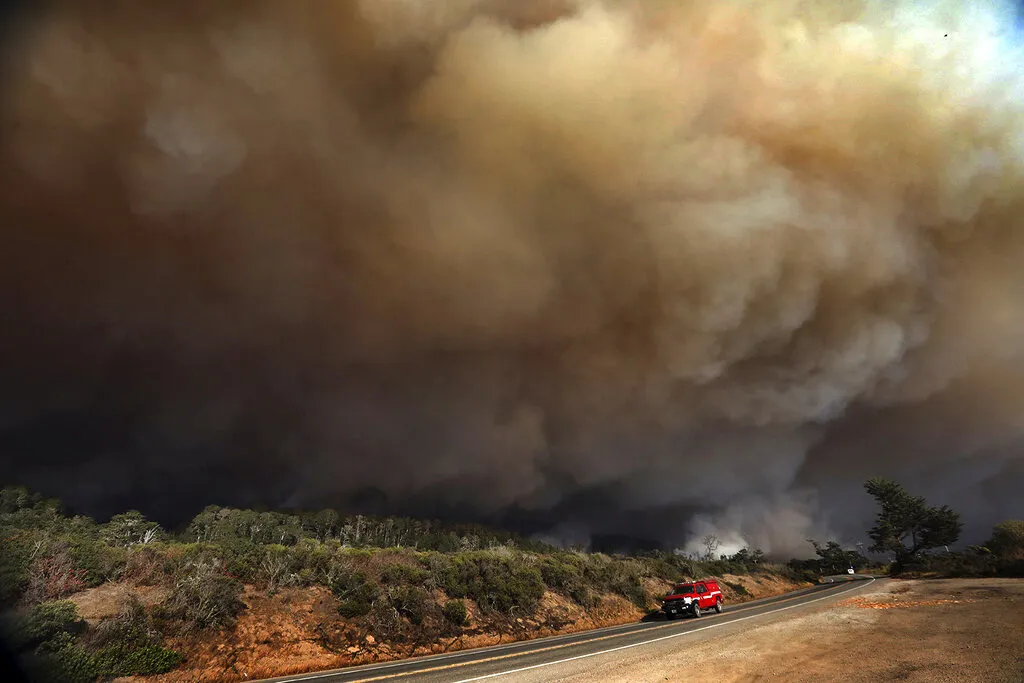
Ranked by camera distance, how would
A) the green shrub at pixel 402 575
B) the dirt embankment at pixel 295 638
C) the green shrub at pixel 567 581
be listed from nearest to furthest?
1. the dirt embankment at pixel 295 638
2. the green shrub at pixel 402 575
3. the green shrub at pixel 567 581

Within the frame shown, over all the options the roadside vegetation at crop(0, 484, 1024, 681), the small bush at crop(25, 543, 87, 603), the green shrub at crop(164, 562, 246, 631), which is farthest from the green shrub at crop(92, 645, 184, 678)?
the small bush at crop(25, 543, 87, 603)

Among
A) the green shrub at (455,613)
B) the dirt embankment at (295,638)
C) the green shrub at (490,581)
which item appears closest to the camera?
the dirt embankment at (295,638)

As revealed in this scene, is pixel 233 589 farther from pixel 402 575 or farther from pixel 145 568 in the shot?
pixel 402 575

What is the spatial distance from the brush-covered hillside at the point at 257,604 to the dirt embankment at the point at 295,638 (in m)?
0.04

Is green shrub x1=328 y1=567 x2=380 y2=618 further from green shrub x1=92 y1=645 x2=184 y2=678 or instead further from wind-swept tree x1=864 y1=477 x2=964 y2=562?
wind-swept tree x1=864 y1=477 x2=964 y2=562

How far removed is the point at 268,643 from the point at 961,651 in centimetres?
1643

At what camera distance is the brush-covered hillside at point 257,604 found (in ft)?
36.4

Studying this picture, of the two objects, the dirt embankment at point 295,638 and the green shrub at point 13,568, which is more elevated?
the green shrub at point 13,568

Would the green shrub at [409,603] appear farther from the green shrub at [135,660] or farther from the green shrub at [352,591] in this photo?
the green shrub at [135,660]

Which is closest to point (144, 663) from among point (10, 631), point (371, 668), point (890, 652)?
point (10, 631)

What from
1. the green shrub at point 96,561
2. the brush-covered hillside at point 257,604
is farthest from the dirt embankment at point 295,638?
→ the green shrub at point 96,561

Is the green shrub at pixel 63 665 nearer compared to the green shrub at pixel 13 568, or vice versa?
the green shrub at pixel 63 665

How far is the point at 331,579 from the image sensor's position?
18.1 meters

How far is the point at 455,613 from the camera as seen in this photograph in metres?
18.5
